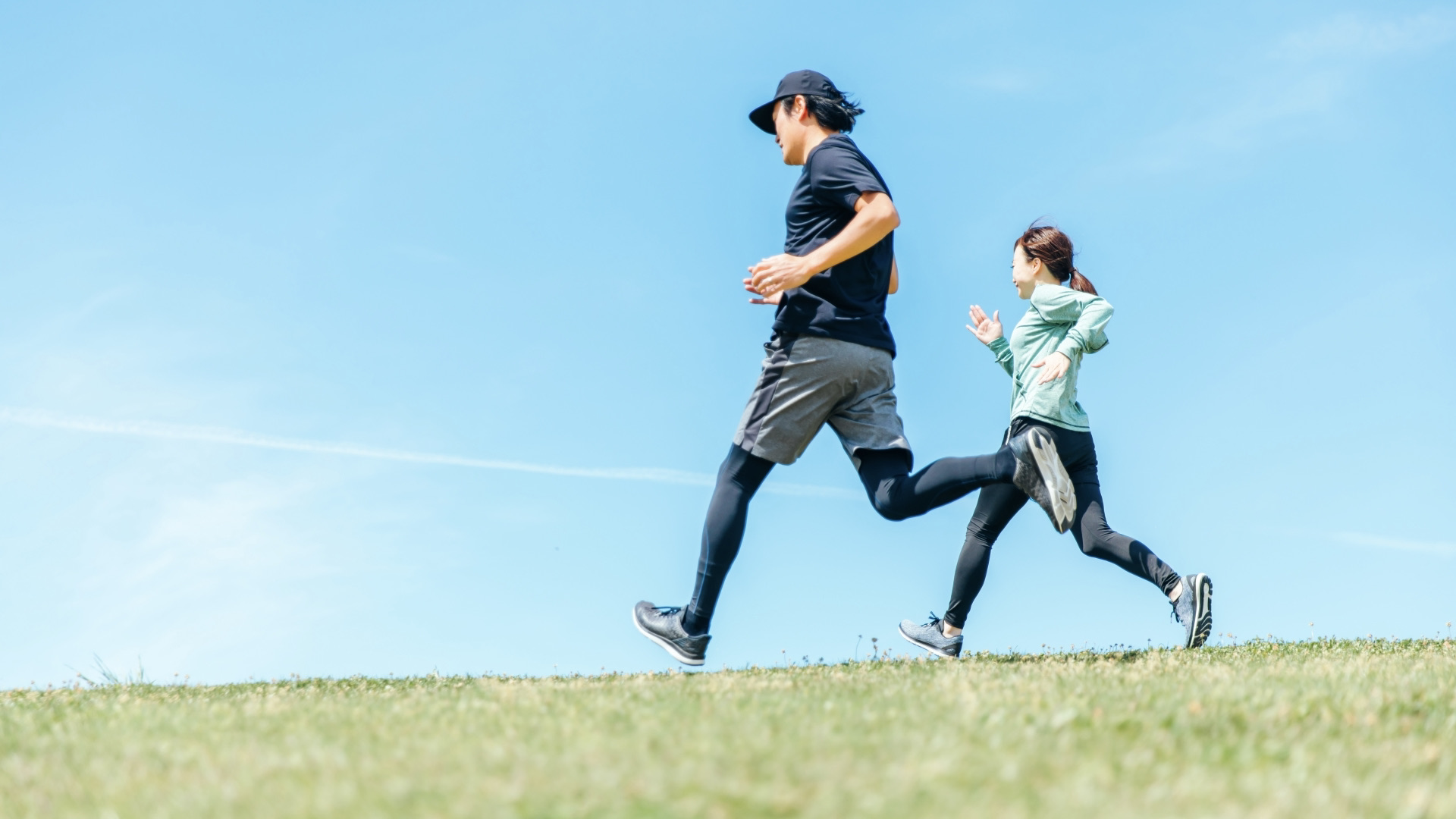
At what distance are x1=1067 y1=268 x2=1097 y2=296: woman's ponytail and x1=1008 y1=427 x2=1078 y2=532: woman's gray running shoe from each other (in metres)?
2.28

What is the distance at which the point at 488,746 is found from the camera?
401 cm

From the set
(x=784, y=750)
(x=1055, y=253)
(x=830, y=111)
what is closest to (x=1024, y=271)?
(x=1055, y=253)

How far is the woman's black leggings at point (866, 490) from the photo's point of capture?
6645 mm

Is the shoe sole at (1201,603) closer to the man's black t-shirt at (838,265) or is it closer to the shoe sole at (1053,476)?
the shoe sole at (1053,476)

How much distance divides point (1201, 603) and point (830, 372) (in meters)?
3.73

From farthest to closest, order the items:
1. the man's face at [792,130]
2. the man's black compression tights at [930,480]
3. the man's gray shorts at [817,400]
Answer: the man's face at [792,130] → the man's gray shorts at [817,400] → the man's black compression tights at [930,480]

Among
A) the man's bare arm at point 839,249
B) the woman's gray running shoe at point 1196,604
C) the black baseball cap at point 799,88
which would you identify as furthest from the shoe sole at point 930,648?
the black baseball cap at point 799,88

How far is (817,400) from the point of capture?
6781 mm

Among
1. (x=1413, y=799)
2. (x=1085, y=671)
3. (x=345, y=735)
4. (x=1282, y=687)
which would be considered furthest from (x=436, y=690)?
(x=1413, y=799)

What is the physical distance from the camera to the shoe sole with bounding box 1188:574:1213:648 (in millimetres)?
8414

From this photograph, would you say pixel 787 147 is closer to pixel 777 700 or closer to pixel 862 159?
pixel 862 159

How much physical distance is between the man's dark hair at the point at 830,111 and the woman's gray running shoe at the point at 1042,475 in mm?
2225

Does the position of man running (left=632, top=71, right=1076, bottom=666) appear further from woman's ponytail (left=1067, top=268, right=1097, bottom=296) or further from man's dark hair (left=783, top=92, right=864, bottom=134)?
woman's ponytail (left=1067, top=268, right=1097, bottom=296)

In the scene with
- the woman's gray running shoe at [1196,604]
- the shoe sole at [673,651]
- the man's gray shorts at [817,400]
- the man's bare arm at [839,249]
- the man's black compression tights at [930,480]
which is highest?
the man's bare arm at [839,249]
